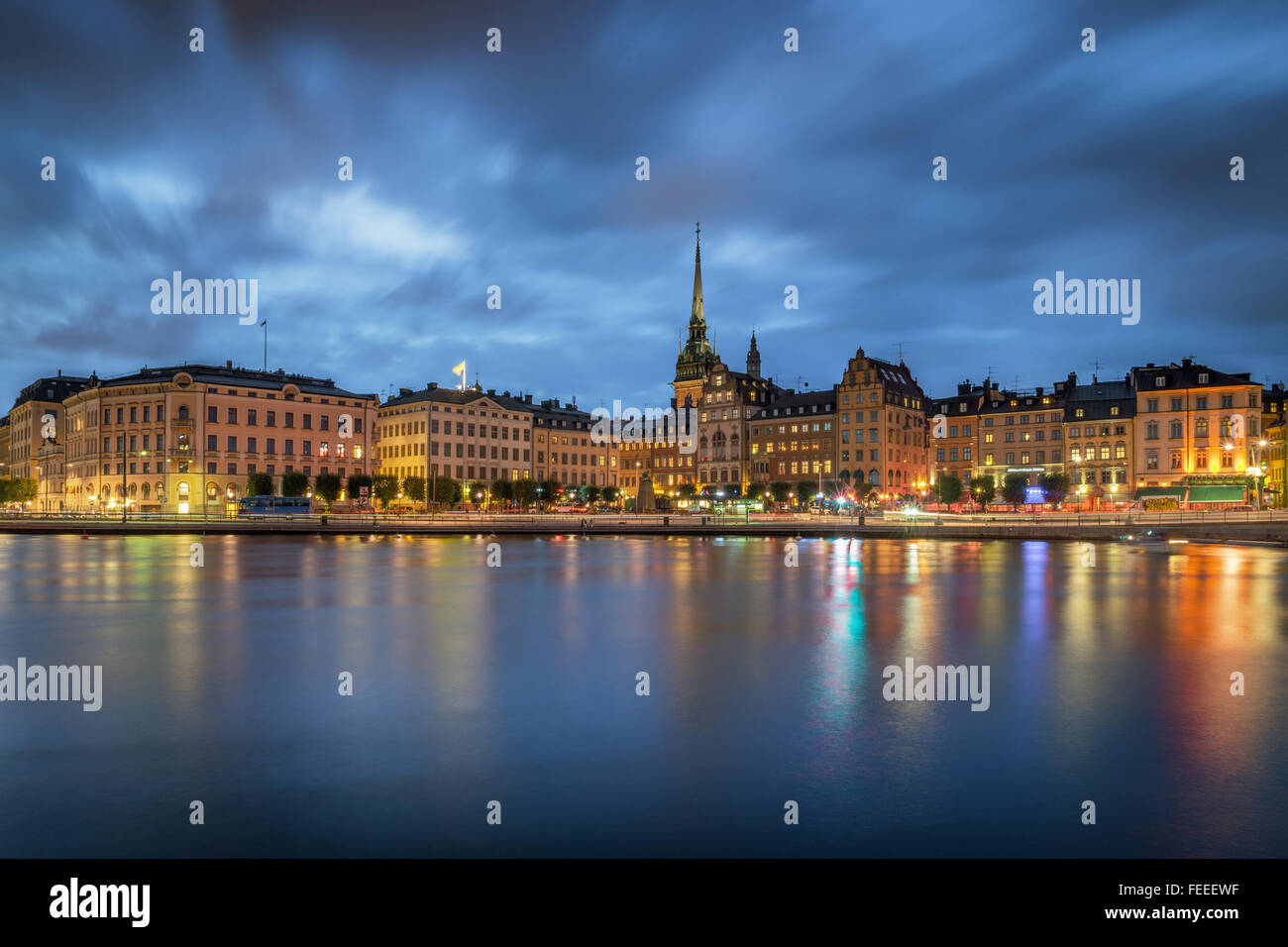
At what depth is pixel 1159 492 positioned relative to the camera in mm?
89438

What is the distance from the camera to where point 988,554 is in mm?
41469

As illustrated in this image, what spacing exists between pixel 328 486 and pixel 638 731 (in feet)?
292

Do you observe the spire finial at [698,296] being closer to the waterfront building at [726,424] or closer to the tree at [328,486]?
the waterfront building at [726,424]

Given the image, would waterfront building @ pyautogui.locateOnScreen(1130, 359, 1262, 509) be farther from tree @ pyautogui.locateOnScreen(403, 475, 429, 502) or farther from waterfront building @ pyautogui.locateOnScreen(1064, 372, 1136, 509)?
tree @ pyautogui.locateOnScreen(403, 475, 429, 502)

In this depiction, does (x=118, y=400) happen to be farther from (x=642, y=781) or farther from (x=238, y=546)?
(x=642, y=781)

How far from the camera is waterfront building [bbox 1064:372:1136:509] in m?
98.1

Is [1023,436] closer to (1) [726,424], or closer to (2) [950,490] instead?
(2) [950,490]

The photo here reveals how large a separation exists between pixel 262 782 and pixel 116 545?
4686 cm

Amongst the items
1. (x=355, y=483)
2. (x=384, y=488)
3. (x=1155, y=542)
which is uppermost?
(x=355, y=483)

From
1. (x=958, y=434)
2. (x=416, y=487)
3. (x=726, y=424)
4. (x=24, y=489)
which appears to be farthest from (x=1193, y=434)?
(x=24, y=489)

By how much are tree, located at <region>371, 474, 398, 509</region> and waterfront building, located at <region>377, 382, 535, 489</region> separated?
12.9 m

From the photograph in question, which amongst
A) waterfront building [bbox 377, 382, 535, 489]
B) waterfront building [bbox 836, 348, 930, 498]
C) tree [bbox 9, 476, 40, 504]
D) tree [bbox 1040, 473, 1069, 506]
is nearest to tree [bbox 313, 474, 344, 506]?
waterfront building [bbox 377, 382, 535, 489]

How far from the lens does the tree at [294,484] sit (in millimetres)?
92438
